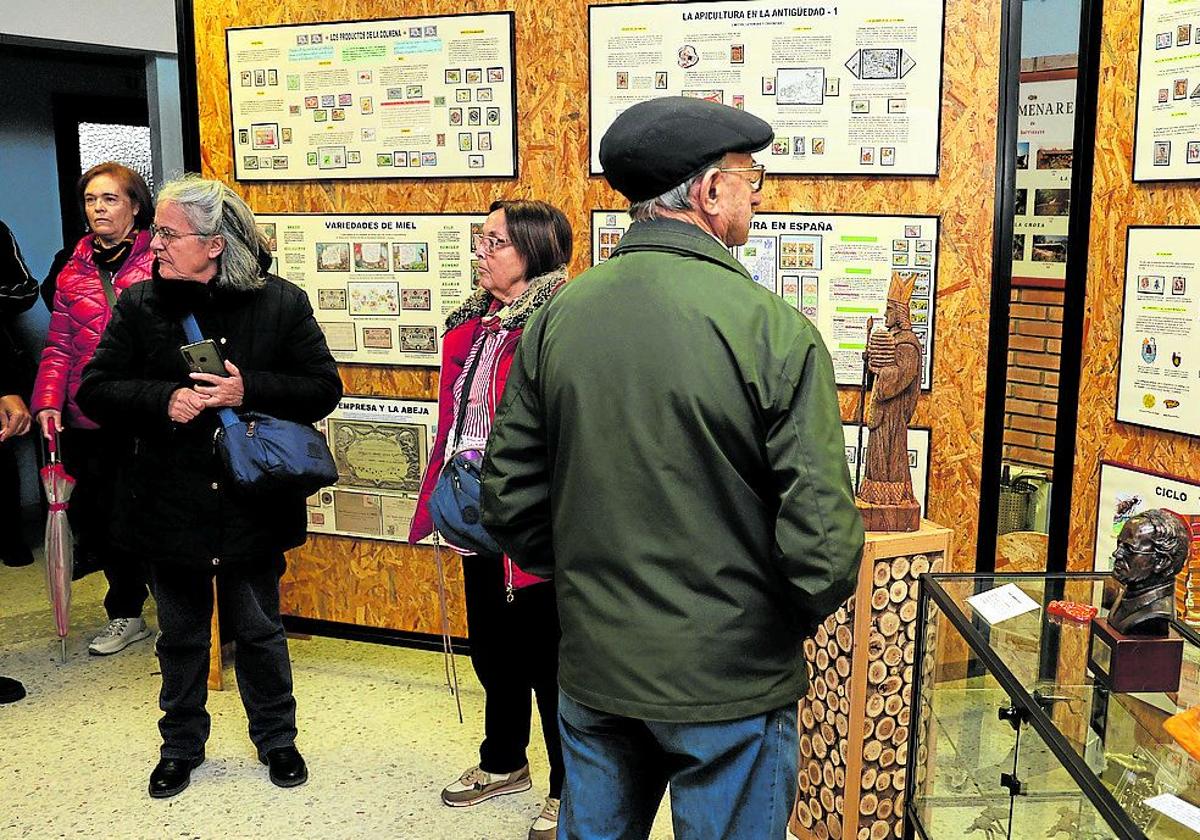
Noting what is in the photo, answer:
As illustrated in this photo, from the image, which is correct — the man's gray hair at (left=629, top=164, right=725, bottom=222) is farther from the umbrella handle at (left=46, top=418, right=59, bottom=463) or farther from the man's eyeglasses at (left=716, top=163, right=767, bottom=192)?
the umbrella handle at (left=46, top=418, right=59, bottom=463)

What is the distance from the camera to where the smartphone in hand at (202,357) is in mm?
2980

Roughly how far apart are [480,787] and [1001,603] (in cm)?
162

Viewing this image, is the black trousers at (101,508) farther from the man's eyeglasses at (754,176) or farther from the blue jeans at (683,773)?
the man's eyeglasses at (754,176)

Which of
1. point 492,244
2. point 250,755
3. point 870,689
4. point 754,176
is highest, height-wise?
point 754,176

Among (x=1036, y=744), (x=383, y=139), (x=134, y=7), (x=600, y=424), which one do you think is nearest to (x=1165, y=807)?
(x=1036, y=744)

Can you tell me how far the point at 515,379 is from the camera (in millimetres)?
1958

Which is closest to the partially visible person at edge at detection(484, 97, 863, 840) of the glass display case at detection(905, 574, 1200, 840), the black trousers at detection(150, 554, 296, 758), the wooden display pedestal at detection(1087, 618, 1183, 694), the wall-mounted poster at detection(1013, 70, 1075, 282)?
the glass display case at detection(905, 574, 1200, 840)

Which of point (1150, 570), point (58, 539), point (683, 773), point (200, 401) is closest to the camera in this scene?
point (683, 773)

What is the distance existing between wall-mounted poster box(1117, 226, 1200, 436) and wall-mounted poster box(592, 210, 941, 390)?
542 mm

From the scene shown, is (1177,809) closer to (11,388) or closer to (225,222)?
(225,222)

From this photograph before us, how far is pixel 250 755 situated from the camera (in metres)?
3.53

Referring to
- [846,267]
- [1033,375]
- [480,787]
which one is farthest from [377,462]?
[1033,375]

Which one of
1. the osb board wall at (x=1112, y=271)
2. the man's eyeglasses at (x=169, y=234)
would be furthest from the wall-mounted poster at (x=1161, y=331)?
the man's eyeglasses at (x=169, y=234)

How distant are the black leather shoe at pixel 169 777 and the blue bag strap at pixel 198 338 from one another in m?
1.01
